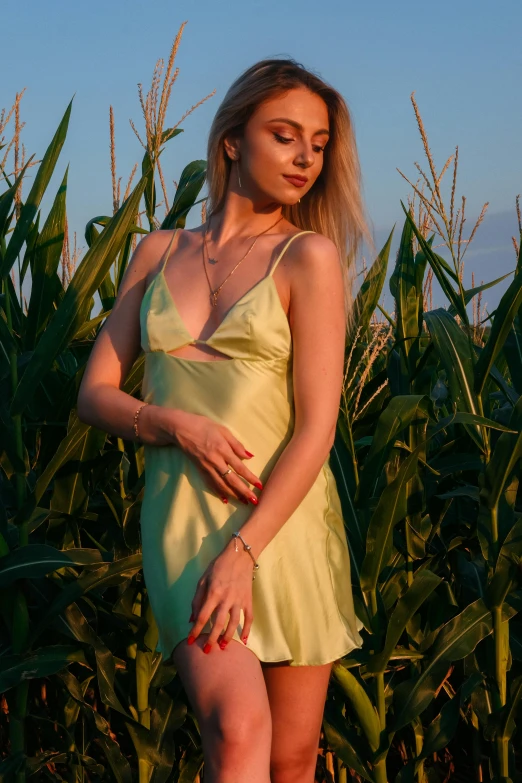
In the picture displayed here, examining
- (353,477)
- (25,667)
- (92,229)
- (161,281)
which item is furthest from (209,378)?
(92,229)

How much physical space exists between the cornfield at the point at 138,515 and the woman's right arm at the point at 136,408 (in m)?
0.39

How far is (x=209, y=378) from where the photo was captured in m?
1.84

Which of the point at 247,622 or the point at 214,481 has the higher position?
the point at 214,481

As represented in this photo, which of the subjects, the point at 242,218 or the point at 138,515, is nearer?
the point at 242,218

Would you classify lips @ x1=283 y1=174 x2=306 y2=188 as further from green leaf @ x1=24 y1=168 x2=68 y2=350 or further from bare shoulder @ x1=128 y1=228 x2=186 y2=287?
green leaf @ x1=24 y1=168 x2=68 y2=350

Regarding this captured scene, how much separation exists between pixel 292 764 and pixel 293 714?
115 mm

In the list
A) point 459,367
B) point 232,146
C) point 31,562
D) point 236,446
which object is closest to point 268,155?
point 232,146

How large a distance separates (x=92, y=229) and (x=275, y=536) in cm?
153

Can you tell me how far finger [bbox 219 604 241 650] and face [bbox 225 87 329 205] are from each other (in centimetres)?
83

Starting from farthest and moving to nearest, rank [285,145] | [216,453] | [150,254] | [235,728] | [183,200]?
[183,200] → [150,254] → [285,145] → [216,453] → [235,728]

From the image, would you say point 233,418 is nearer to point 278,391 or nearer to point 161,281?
point 278,391

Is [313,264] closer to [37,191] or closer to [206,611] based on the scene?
[206,611]

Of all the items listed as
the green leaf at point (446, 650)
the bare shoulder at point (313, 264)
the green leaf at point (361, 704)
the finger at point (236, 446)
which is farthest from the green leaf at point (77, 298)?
the green leaf at point (446, 650)

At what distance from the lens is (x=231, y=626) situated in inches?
65.0
